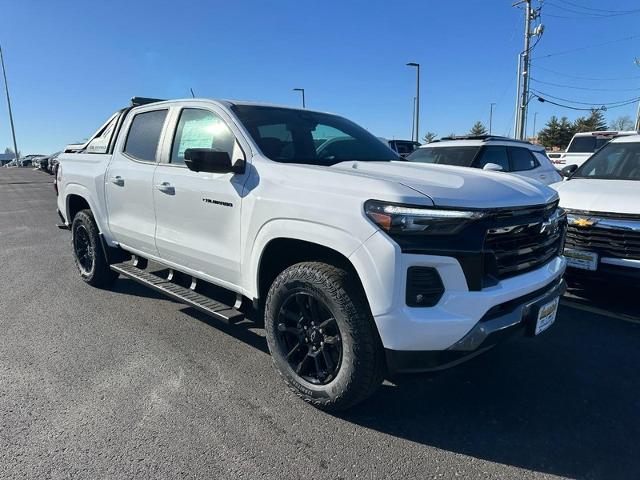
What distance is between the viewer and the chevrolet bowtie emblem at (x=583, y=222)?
4.58 m

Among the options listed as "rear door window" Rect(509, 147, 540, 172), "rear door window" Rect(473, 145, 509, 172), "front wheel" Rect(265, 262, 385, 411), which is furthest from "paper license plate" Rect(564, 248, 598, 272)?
"rear door window" Rect(509, 147, 540, 172)

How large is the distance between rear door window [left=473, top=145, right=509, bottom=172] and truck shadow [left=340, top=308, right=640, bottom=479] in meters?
4.27

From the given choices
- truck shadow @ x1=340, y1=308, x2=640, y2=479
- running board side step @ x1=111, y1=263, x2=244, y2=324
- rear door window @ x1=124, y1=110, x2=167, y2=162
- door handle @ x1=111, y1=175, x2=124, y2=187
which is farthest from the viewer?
door handle @ x1=111, y1=175, x2=124, y2=187

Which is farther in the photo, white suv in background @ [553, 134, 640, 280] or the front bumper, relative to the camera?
white suv in background @ [553, 134, 640, 280]

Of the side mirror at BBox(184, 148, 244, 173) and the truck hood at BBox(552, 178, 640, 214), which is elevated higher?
the side mirror at BBox(184, 148, 244, 173)

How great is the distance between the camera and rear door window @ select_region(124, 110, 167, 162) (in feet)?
14.1

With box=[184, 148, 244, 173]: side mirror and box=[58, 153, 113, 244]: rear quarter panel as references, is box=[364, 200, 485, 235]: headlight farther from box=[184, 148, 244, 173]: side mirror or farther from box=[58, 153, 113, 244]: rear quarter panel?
box=[58, 153, 113, 244]: rear quarter panel

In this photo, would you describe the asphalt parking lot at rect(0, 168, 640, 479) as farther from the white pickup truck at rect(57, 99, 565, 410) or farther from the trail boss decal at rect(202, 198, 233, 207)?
the trail boss decal at rect(202, 198, 233, 207)

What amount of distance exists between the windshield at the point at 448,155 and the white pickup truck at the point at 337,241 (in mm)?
3913

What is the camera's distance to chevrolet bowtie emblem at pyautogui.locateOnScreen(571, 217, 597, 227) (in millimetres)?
4577

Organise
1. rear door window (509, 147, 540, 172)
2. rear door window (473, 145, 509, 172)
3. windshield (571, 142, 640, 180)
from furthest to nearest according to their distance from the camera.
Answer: rear door window (509, 147, 540, 172) → rear door window (473, 145, 509, 172) → windshield (571, 142, 640, 180)

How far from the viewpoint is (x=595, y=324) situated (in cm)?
434

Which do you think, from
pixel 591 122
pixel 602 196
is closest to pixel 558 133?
pixel 591 122

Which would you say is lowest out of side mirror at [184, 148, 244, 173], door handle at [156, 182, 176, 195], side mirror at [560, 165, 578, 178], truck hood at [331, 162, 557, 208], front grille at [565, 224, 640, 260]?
front grille at [565, 224, 640, 260]
